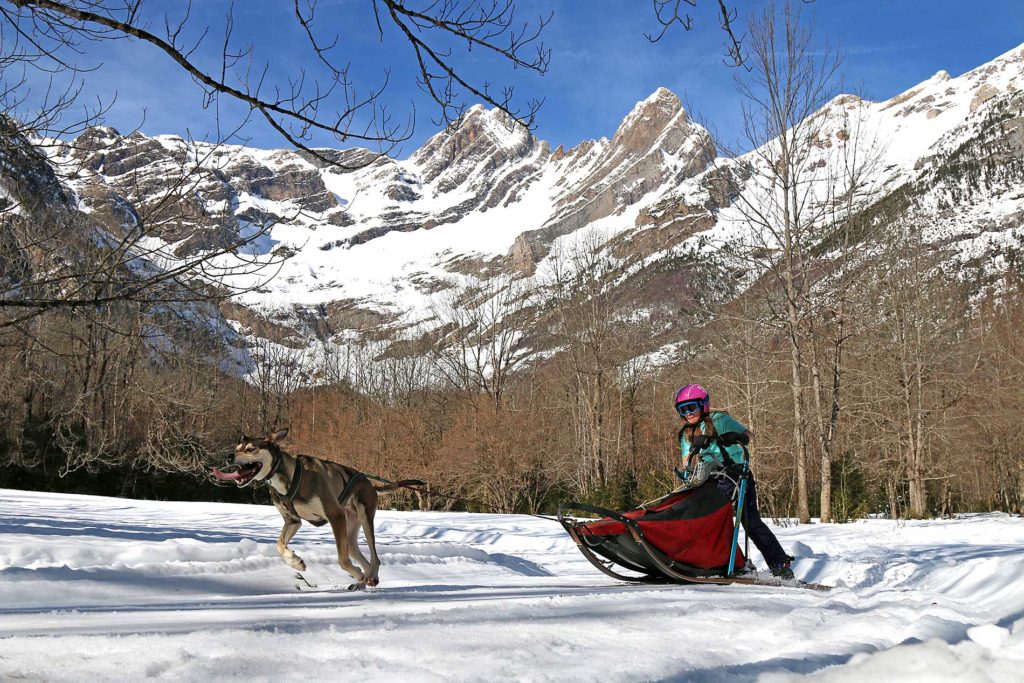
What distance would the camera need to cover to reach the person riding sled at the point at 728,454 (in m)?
6.79

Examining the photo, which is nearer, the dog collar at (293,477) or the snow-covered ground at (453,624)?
the snow-covered ground at (453,624)

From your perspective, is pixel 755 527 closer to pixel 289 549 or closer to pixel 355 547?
pixel 355 547

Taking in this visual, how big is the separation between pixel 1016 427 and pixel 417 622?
46044 mm

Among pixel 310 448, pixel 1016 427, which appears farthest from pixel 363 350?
pixel 1016 427

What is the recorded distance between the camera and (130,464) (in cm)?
3250

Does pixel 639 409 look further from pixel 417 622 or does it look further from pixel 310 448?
pixel 417 622

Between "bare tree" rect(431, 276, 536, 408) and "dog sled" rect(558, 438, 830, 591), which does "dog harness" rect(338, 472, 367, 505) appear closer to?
"dog sled" rect(558, 438, 830, 591)

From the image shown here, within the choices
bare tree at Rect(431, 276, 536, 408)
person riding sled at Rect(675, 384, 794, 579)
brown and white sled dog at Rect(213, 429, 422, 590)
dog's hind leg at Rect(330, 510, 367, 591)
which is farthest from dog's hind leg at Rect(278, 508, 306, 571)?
bare tree at Rect(431, 276, 536, 408)

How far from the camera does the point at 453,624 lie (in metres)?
3.40

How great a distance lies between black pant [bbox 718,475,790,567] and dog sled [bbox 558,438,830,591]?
10cm

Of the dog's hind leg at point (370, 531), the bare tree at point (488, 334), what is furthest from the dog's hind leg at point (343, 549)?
the bare tree at point (488, 334)

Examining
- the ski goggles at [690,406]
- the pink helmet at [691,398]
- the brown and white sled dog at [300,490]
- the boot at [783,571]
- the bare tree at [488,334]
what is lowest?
the boot at [783,571]

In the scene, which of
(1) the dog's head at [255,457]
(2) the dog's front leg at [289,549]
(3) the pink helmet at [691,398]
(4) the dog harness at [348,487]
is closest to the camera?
(1) the dog's head at [255,457]

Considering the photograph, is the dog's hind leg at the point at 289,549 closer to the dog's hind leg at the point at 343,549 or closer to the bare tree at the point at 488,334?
the dog's hind leg at the point at 343,549
